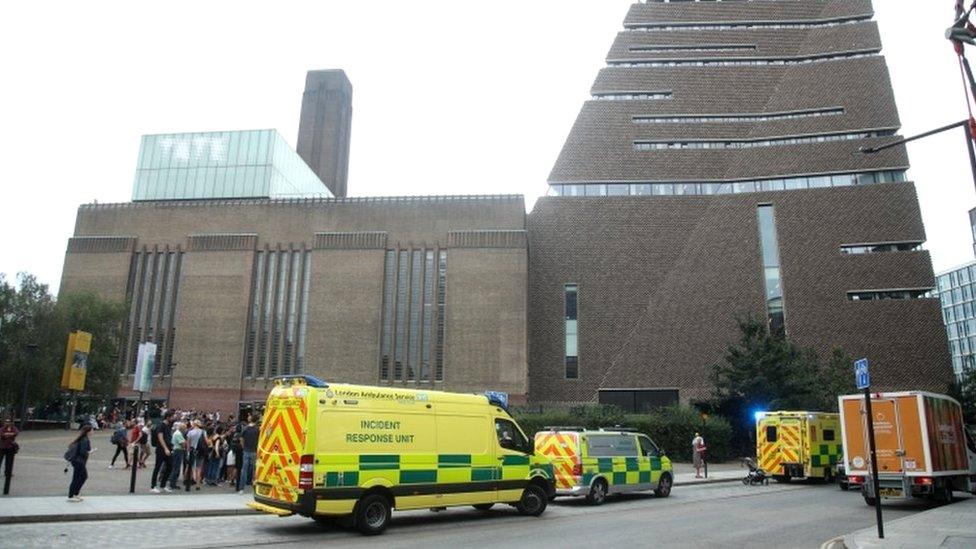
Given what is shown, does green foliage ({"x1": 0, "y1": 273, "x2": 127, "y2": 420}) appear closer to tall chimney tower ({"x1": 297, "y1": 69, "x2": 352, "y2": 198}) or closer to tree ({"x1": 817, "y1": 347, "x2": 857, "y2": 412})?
tall chimney tower ({"x1": 297, "y1": 69, "x2": 352, "y2": 198})

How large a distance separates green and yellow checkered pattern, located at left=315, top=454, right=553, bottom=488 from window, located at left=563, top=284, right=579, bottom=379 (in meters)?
35.2

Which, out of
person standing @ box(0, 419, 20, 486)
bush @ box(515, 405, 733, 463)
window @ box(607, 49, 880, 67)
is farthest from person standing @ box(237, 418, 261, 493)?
window @ box(607, 49, 880, 67)

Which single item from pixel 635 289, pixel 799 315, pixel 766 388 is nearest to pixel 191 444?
pixel 766 388

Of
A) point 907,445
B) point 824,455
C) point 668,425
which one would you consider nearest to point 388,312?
point 668,425

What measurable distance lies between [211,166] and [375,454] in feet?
192

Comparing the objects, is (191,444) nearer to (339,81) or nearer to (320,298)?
(320,298)

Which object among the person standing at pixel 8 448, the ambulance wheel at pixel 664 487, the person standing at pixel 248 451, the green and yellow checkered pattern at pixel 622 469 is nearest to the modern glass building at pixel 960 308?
the ambulance wheel at pixel 664 487

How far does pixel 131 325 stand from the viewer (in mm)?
51594

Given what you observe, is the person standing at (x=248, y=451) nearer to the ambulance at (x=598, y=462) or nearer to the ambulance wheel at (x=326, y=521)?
the ambulance wheel at (x=326, y=521)

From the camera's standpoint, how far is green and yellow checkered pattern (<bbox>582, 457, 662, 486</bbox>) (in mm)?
16391

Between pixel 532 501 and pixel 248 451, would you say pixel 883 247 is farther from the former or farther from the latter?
pixel 248 451

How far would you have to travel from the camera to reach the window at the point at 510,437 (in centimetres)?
1349

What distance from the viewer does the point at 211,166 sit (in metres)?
63.0

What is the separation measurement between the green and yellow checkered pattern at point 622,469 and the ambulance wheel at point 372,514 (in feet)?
21.3
